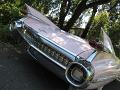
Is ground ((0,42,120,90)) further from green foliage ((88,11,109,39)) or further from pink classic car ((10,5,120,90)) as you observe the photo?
green foliage ((88,11,109,39))

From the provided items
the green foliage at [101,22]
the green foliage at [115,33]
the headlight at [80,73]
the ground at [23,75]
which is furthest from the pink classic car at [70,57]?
the green foliage at [101,22]

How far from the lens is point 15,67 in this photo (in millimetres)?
5258

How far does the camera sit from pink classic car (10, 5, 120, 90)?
13.5 ft

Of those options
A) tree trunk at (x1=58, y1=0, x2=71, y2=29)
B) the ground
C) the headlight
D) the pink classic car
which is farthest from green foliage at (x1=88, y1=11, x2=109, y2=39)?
the headlight

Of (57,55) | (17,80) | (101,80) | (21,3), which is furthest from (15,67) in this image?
(21,3)

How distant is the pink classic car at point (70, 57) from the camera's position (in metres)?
4.11

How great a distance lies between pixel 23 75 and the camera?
4984 millimetres

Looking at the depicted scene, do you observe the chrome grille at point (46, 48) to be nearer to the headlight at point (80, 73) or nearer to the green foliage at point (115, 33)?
the headlight at point (80, 73)

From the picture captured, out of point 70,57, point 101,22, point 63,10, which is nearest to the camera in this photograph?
point 70,57

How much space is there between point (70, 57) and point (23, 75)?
1.12 metres

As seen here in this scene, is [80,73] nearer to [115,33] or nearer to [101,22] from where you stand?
[115,33]

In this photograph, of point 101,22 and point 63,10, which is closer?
point 63,10

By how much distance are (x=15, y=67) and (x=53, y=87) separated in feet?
2.96

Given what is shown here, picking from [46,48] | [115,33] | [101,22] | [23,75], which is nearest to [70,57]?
[46,48]
